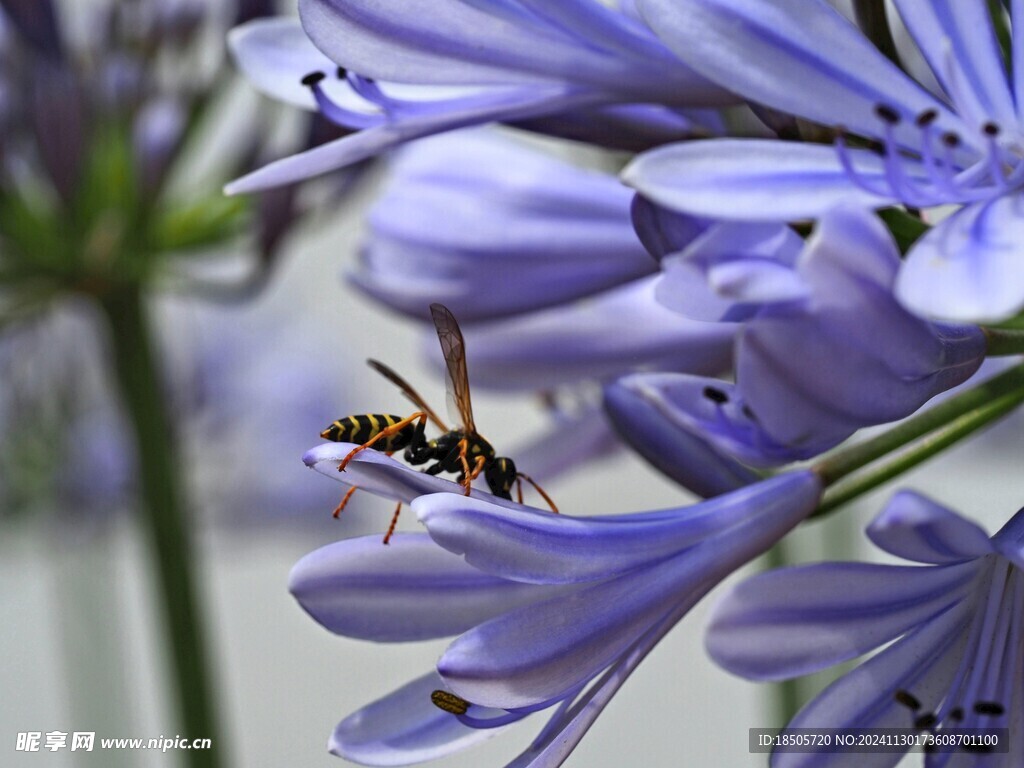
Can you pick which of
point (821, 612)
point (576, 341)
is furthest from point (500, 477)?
point (576, 341)

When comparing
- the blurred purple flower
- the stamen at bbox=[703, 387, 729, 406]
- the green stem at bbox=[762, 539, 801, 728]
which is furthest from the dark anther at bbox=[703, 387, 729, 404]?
the blurred purple flower

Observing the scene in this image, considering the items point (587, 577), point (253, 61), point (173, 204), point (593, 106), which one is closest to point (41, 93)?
point (173, 204)

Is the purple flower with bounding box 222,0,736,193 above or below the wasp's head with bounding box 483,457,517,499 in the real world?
above

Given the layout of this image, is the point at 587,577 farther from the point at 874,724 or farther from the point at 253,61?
the point at 253,61

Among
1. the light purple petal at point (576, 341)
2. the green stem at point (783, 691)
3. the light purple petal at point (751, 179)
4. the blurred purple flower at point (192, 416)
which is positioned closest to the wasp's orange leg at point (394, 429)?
the light purple petal at point (751, 179)

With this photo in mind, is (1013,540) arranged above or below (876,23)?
below

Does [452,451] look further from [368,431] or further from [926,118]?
[926,118]

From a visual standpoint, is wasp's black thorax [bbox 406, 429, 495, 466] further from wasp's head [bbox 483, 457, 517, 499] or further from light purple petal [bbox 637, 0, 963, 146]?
light purple petal [bbox 637, 0, 963, 146]
